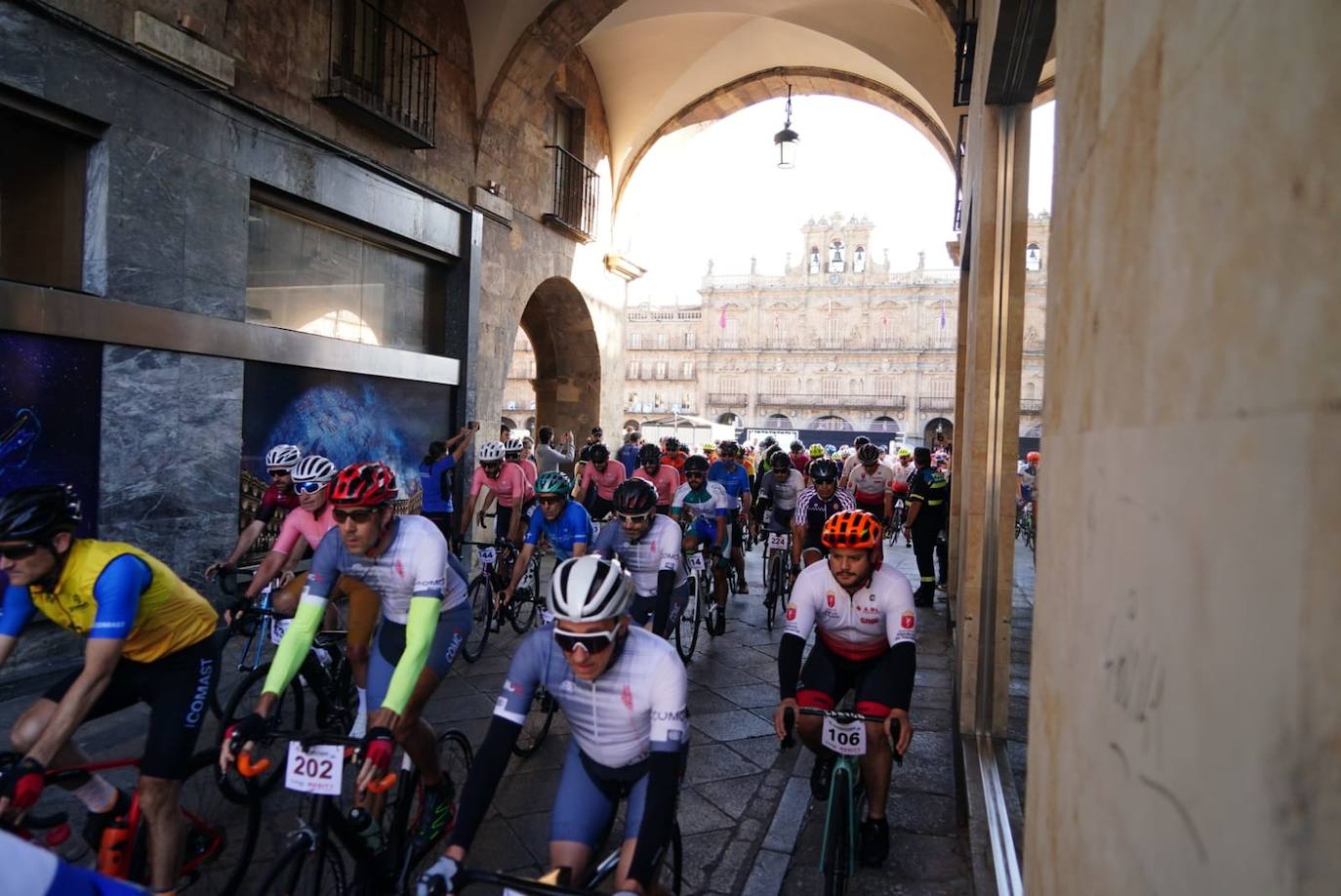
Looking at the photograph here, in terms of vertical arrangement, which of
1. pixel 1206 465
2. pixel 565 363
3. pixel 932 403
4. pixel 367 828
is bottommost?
pixel 367 828

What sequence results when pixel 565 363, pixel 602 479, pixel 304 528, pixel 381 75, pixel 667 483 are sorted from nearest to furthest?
pixel 304 528 → pixel 667 483 → pixel 381 75 → pixel 602 479 → pixel 565 363

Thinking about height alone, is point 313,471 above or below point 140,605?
above

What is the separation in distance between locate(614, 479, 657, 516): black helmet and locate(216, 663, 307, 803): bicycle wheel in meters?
2.14

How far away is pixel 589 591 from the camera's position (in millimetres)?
2750

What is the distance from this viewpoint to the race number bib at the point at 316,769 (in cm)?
282

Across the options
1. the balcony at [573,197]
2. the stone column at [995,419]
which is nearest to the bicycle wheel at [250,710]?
the stone column at [995,419]

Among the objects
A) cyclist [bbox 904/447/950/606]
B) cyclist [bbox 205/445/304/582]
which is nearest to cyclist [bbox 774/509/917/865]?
cyclist [bbox 205/445/304/582]

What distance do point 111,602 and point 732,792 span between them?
313 centimetres

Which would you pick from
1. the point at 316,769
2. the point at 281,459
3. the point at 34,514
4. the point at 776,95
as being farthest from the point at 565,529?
the point at 776,95

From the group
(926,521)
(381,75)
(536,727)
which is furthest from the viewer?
(381,75)

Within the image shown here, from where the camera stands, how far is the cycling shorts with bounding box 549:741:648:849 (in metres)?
2.69

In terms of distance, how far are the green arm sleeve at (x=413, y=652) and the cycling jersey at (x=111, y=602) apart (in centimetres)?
90

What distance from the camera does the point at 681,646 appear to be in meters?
7.14

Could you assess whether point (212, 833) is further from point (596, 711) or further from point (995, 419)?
point (995, 419)
